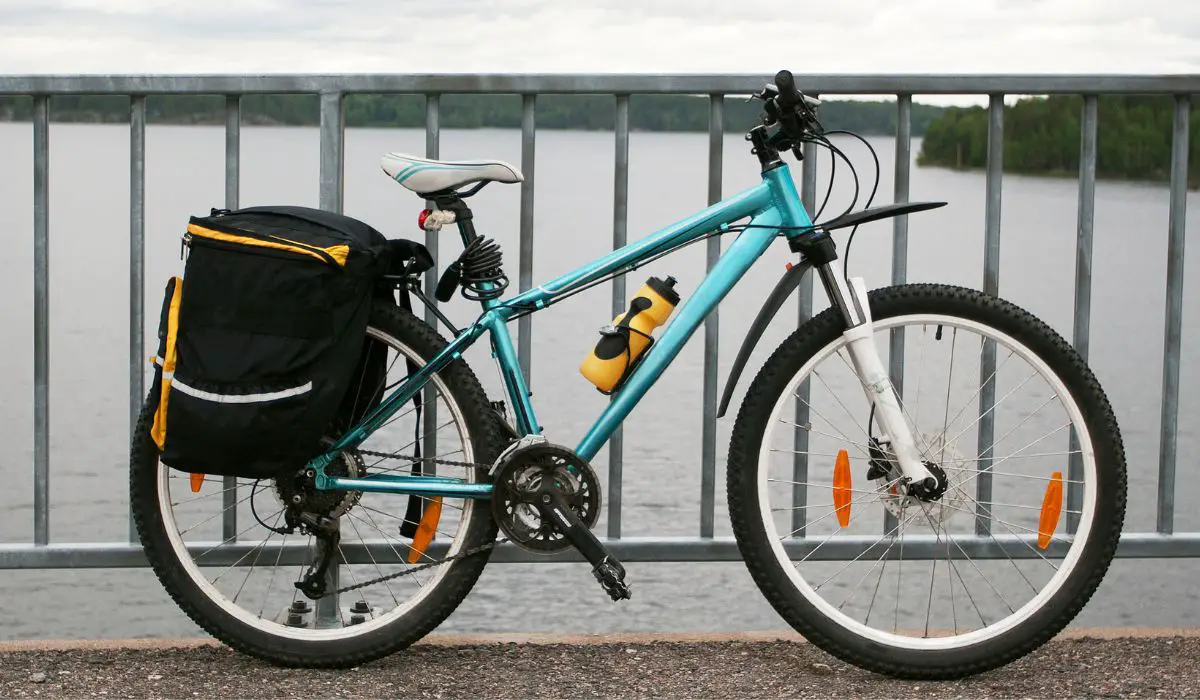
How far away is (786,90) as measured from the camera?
3.27 metres

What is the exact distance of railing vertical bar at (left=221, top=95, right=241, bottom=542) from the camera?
375cm

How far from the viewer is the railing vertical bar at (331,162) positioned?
147 inches

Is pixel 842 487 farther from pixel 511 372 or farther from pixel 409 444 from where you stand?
pixel 409 444

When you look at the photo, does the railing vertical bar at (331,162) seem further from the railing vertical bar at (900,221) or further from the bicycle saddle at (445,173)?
the railing vertical bar at (900,221)

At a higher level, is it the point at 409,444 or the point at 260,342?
the point at 260,342

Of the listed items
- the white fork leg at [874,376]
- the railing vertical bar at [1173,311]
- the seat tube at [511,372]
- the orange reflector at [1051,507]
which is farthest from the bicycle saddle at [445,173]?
the railing vertical bar at [1173,311]

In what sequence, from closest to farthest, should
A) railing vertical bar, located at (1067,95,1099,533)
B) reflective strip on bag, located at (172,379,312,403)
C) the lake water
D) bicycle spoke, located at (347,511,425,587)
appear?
reflective strip on bag, located at (172,379,312,403) < bicycle spoke, located at (347,511,425,587) < railing vertical bar, located at (1067,95,1099,533) < the lake water

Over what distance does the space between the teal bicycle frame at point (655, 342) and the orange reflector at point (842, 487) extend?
0.44 meters

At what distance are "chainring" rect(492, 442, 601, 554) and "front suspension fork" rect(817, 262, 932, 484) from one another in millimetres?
637

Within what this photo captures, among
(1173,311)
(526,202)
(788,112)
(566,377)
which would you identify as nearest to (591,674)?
(526,202)

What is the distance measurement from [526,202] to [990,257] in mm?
1179

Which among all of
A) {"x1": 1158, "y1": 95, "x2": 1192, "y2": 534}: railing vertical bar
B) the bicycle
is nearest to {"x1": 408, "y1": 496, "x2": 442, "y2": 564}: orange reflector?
the bicycle

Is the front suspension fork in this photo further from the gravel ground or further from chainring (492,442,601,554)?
chainring (492,442,601,554)

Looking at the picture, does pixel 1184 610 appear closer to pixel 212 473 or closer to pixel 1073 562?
pixel 1073 562
